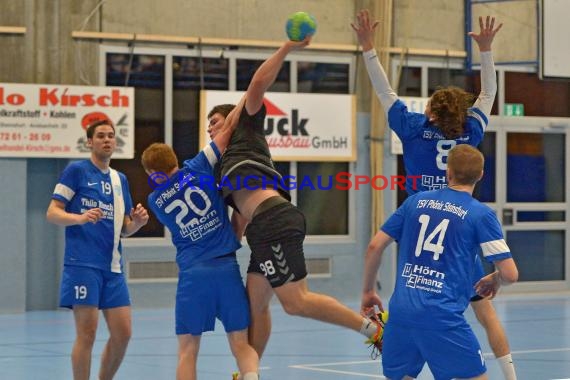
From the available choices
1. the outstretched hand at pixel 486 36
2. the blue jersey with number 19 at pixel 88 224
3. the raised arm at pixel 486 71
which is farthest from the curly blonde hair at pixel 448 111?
the blue jersey with number 19 at pixel 88 224

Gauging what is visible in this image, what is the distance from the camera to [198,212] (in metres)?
7.02

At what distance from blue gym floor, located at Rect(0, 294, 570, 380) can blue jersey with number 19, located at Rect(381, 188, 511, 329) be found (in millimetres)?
3311

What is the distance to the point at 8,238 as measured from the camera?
1452cm

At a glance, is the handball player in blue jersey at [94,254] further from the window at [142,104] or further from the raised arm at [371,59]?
the window at [142,104]

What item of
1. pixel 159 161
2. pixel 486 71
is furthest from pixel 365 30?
pixel 159 161

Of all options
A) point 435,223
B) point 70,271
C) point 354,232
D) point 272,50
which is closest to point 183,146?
point 272,50

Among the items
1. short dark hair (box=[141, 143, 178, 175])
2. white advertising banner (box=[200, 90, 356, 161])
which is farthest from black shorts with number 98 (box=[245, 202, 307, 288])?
white advertising banner (box=[200, 90, 356, 161])

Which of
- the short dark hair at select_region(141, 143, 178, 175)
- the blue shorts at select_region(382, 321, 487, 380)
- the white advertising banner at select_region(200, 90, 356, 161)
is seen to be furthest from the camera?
the white advertising banner at select_region(200, 90, 356, 161)

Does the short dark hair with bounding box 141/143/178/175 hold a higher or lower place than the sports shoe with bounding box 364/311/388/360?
higher

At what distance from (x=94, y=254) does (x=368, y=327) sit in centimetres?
195

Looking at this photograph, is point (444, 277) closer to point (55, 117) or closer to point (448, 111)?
point (448, 111)

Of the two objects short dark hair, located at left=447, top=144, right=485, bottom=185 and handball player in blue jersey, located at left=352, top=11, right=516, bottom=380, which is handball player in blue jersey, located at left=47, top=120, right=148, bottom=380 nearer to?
handball player in blue jersey, located at left=352, top=11, right=516, bottom=380

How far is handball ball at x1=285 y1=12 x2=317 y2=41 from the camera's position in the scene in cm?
666

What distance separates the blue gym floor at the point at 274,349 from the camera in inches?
368
